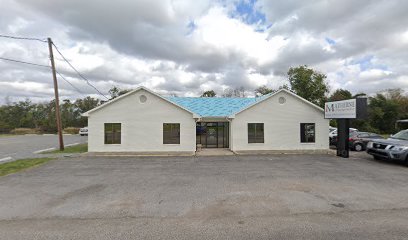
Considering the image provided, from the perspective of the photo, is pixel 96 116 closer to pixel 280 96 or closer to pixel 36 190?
pixel 36 190

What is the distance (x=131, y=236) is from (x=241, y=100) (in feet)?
66.2

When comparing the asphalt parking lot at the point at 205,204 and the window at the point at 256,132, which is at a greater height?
the window at the point at 256,132

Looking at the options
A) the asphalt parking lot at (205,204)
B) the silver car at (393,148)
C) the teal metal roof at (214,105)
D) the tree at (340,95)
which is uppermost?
the tree at (340,95)

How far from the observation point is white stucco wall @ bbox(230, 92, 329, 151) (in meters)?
18.5

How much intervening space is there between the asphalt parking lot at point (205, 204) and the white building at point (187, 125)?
6.94 m

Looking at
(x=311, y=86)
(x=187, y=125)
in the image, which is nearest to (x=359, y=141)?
(x=187, y=125)

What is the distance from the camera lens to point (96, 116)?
17750 mm

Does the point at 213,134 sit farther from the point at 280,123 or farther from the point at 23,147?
the point at 23,147

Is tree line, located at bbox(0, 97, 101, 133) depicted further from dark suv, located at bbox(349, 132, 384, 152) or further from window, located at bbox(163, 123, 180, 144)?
dark suv, located at bbox(349, 132, 384, 152)

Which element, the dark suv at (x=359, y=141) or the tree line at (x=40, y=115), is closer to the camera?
the dark suv at (x=359, y=141)

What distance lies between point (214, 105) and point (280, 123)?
6.10m

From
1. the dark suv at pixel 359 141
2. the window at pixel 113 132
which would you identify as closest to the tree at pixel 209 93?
the dark suv at pixel 359 141

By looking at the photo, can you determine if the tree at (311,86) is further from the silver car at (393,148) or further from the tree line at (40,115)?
the tree line at (40,115)

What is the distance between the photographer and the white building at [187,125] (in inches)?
700
